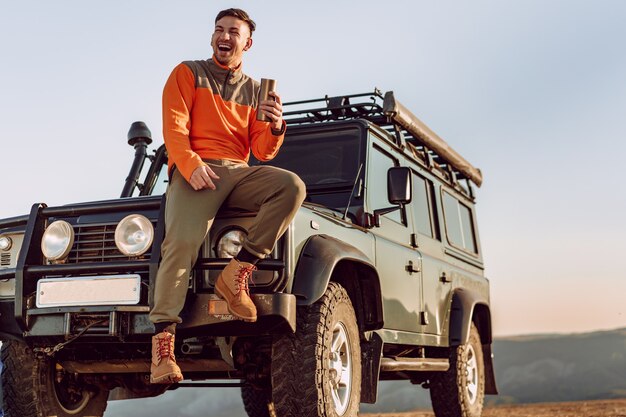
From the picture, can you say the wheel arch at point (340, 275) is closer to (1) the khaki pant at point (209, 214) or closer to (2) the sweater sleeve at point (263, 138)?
(1) the khaki pant at point (209, 214)

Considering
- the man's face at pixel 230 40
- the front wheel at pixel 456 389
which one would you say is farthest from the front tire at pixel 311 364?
the front wheel at pixel 456 389

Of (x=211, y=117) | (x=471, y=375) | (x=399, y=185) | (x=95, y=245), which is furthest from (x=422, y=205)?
(x=95, y=245)

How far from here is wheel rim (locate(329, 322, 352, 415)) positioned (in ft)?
16.3

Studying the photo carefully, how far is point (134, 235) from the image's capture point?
4.73 meters

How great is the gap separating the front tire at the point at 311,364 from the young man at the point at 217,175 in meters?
0.46

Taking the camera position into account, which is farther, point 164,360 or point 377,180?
point 377,180

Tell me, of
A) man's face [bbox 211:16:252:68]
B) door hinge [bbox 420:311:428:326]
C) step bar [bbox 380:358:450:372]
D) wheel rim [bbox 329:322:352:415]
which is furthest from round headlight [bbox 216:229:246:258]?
door hinge [bbox 420:311:428:326]

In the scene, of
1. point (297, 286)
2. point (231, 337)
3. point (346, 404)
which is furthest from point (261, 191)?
point (346, 404)

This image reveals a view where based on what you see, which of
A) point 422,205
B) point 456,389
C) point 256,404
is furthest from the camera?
point 256,404

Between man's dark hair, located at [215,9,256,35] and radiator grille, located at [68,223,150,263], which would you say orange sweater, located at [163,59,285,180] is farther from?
radiator grille, located at [68,223,150,263]

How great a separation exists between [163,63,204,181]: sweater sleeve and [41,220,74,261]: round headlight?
755 millimetres

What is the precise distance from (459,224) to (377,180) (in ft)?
10.3

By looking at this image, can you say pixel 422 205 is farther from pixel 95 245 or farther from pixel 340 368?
pixel 95 245

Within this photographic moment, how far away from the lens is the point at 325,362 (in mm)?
4719
